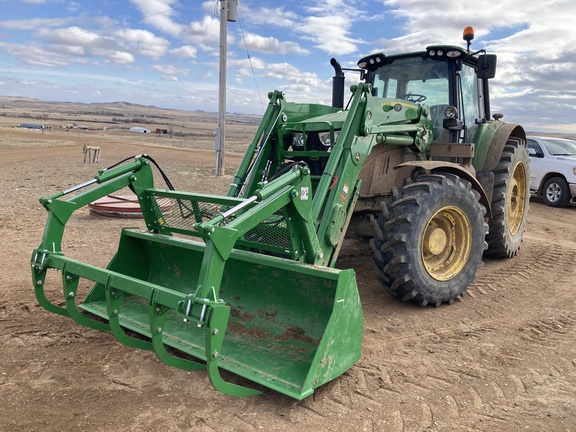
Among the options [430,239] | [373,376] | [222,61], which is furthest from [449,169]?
[222,61]

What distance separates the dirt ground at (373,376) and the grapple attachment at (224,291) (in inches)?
7.7

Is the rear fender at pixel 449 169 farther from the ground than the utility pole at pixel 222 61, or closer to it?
closer to it

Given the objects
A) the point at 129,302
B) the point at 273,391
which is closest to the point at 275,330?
the point at 273,391

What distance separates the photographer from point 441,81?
6.09 meters

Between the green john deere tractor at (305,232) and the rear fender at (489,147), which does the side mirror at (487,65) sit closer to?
the green john deere tractor at (305,232)

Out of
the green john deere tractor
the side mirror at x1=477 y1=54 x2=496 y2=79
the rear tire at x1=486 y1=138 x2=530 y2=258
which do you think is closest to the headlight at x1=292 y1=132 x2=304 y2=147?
the green john deere tractor

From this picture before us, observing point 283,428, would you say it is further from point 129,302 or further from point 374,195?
point 374,195

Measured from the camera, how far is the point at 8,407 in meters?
3.18

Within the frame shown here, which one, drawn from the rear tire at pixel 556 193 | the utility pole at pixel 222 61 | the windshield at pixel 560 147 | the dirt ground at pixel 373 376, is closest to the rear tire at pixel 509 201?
the dirt ground at pixel 373 376

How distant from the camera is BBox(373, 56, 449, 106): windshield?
6098 millimetres

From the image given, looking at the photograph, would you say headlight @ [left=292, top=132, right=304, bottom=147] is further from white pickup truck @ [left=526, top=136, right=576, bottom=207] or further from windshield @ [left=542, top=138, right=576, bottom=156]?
windshield @ [left=542, top=138, right=576, bottom=156]

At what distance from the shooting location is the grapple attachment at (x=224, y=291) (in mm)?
3107

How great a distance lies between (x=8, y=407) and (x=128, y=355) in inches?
35.5

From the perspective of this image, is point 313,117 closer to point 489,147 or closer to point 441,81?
point 441,81
